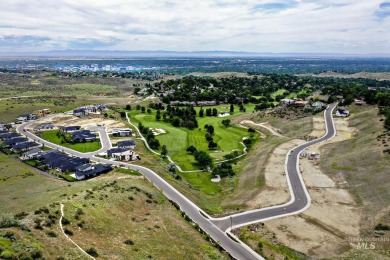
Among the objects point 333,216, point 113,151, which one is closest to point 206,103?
point 113,151

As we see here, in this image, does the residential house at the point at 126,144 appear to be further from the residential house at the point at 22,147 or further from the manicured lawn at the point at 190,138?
the residential house at the point at 22,147

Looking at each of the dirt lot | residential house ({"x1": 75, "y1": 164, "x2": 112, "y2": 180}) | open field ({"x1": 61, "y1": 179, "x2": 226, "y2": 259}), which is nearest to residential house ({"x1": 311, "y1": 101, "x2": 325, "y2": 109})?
the dirt lot

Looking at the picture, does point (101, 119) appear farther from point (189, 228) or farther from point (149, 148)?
point (189, 228)

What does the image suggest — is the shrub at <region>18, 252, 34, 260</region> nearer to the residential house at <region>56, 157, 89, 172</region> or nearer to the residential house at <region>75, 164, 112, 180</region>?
the residential house at <region>75, 164, 112, 180</region>

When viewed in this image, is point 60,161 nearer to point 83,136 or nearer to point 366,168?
point 83,136

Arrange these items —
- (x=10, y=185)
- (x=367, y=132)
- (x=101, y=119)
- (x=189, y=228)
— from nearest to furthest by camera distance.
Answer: (x=189, y=228) < (x=10, y=185) < (x=367, y=132) < (x=101, y=119)

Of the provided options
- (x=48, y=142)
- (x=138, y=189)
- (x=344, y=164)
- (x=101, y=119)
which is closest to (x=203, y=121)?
(x=101, y=119)

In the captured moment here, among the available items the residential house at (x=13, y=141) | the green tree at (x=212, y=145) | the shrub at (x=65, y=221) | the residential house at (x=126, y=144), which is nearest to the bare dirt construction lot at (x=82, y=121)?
the residential house at (x=13, y=141)
